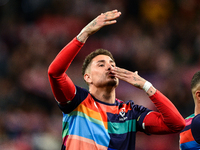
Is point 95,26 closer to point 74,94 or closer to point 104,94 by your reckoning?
point 74,94

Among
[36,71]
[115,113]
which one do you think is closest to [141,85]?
[115,113]

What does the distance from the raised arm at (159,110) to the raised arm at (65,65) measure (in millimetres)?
512

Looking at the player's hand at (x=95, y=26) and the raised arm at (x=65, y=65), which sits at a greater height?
the player's hand at (x=95, y=26)

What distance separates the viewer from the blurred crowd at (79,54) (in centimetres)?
589

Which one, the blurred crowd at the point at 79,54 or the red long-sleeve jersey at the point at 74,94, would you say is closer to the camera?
the red long-sleeve jersey at the point at 74,94

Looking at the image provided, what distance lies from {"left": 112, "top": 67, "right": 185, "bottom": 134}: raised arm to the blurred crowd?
10.1ft

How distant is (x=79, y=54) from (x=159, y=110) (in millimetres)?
4300

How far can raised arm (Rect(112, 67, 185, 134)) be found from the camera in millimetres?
2732

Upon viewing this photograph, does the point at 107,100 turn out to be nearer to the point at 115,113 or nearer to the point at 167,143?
the point at 115,113

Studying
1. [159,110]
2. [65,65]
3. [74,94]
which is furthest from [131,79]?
[65,65]

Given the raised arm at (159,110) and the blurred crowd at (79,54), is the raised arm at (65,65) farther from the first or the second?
the blurred crowd at (79,54)

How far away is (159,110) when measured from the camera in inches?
110

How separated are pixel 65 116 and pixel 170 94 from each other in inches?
160

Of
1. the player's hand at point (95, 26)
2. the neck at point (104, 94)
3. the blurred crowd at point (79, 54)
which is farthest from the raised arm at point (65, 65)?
the blurred crowd at point (79, 54)
